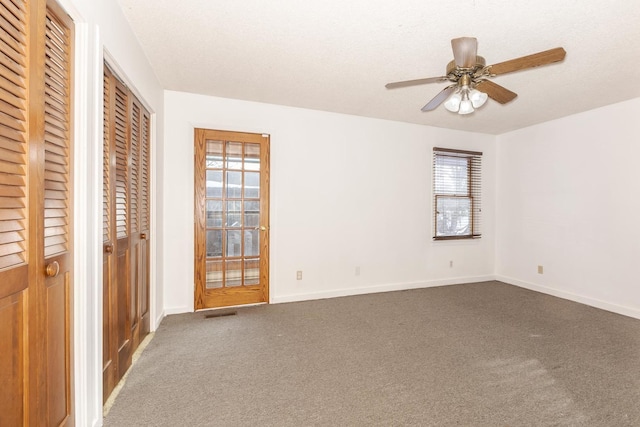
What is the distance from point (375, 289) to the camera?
14.0 feet

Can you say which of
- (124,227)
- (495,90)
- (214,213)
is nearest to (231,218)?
(214,213)

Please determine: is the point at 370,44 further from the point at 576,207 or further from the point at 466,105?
the point at 576,207

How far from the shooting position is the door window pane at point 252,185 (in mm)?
3652

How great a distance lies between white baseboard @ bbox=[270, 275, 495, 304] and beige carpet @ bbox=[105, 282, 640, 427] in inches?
13.1

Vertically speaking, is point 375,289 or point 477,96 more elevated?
point 477,96

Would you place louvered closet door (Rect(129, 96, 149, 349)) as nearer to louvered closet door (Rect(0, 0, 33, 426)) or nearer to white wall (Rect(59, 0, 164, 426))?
white wall (Rect(59, 0, 164, 426))

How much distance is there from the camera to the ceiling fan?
1.79 m

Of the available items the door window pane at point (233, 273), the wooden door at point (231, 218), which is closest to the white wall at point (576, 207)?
the wooden door at point (231, 218)

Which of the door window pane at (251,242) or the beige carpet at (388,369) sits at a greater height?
the door window pane at (251,242)

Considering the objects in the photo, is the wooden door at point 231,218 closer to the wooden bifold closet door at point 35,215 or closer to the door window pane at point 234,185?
the door window pane at point 234,185

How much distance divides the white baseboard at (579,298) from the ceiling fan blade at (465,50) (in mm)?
3664

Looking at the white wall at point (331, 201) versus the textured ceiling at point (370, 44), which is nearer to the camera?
the textured ceiling at point (370, 44)

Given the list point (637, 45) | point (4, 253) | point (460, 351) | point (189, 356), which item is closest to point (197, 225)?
point (189, 356)

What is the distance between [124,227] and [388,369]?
2.27m
